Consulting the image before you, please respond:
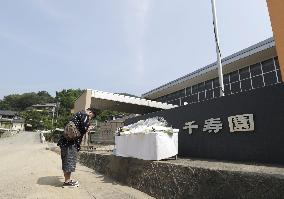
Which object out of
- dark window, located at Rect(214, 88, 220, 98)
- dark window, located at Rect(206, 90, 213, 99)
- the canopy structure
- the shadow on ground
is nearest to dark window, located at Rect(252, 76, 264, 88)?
dark window, located at Rect(214, 88, 220, 98)

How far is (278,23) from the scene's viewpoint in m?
6.08

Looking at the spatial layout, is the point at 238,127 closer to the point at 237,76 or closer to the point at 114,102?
the point at 237,76

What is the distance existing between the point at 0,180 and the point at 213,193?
467 cm

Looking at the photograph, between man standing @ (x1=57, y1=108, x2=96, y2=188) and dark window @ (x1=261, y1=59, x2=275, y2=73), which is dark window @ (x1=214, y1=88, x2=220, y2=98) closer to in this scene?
dark window @ (x1=261, y1=59, x2=275, y2=73)

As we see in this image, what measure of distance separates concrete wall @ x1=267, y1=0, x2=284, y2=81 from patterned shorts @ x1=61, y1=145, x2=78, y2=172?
4.47 meters

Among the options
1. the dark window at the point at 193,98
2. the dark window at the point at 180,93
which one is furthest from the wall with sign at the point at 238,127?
the dark window at the point at 180,93

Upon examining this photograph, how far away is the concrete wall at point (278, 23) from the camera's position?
232 inches

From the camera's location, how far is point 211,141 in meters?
6.36

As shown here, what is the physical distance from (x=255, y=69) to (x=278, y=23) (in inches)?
467

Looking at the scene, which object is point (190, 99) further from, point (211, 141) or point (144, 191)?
point (144, 191)

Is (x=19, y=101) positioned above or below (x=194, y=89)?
above

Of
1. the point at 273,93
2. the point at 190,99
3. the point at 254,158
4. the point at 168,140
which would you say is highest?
the point at 190,99

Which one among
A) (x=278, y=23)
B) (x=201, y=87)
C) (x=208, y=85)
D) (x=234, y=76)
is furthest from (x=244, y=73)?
(x=278, y=23)

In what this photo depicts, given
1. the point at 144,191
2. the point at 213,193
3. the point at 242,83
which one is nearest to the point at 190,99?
the point at 242,83
